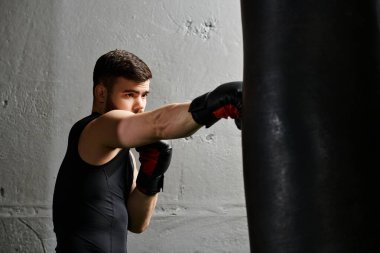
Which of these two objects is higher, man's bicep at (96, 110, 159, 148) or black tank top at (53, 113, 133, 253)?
man's bicep at (96, 110, 159, 148)

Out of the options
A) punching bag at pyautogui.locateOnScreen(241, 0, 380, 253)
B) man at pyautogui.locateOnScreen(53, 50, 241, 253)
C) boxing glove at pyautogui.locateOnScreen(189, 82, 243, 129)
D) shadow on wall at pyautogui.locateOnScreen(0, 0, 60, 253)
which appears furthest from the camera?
shadow on wall at pyautogui.locateOnScreen(0, 0, 60, 253)

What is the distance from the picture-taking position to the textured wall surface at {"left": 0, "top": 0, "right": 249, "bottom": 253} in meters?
2.44

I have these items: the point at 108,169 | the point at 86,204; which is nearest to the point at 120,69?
the point at 108,169

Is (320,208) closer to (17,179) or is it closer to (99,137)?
(99,137)

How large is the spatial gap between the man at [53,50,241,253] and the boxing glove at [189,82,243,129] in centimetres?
10

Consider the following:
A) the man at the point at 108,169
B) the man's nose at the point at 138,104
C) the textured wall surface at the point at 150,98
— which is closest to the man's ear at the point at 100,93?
the man at the point at 108,169

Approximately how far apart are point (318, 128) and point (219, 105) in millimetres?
407

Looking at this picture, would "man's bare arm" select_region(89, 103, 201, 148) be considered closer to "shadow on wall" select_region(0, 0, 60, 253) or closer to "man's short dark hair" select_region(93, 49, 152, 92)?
"man's short dark hair" select_region(93, 49, 152, 92)

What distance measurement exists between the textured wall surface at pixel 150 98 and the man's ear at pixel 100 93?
79cm

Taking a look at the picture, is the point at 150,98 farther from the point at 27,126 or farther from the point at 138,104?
the point at 138,104

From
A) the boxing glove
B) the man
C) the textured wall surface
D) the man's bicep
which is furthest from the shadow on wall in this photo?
the boxing glove

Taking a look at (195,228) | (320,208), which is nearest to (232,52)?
(195,228)

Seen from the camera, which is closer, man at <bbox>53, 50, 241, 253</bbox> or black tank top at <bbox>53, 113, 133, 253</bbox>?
man at <bbox>53, 50, 241, 253</bbox>

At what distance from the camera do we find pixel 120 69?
1.69 meters
